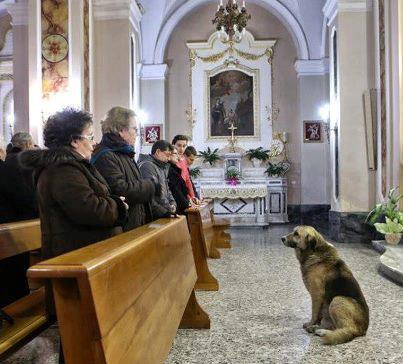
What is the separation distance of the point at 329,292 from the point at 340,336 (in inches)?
11.4

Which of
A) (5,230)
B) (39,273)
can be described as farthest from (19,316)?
(39,273)

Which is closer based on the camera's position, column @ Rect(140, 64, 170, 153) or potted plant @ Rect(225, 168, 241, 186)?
potted plant @ Rect(225, 168, 241, 186)

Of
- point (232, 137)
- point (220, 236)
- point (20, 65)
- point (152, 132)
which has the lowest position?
point (220, 236)

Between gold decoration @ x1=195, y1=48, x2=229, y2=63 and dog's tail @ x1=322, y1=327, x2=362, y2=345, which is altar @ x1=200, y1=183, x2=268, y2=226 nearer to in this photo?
gold decoration @ x1=195, y1=48, x2=229, y2=63

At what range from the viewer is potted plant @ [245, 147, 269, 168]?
12125 mm

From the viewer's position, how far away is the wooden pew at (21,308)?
2.27 meters

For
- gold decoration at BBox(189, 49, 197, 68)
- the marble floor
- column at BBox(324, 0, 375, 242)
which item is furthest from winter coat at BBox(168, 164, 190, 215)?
gold decoration at BBox(189, 49, 197, 68)

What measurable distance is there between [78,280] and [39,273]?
Result: 115 millimetres

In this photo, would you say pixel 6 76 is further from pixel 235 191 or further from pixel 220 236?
pixel 220 236

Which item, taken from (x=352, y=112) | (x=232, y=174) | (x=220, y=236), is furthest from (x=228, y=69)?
(x=220, y=236)

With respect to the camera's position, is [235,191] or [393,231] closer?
[393,231]

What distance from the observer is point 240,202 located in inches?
452

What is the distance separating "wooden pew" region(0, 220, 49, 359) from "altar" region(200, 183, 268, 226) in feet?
26.6

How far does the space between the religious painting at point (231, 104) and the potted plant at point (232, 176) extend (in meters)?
1.04
